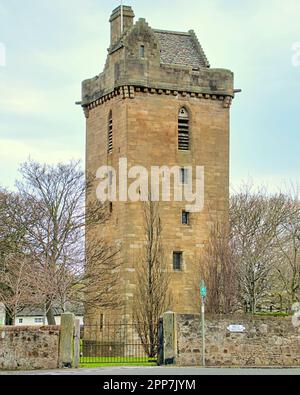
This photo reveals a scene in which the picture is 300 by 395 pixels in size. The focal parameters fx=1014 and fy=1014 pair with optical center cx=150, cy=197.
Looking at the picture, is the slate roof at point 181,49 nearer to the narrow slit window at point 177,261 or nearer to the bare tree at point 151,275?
the bare tree at point 151,275

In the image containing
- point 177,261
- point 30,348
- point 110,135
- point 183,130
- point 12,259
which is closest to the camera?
point 30,348

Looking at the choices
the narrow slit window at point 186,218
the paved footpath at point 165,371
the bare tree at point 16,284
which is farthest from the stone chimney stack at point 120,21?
the paved footpath at point 165,371

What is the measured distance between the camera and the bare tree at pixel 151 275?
164 ft

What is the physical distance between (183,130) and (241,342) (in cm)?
2354

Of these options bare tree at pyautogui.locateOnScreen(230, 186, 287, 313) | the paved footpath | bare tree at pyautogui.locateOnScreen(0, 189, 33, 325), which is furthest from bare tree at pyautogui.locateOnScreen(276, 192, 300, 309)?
the paved footpath

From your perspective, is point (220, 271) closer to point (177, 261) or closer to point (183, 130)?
point (177, 261)

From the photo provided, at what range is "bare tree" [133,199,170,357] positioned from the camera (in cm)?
4991

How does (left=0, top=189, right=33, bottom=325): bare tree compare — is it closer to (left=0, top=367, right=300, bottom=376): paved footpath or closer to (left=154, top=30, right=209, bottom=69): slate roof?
(left=154, top=30, right=209, bottom=69): slate roof

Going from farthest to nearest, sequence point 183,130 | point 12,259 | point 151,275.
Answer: point 183,130 → point 151,275 → point 12,259

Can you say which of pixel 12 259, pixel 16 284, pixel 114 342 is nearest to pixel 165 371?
pixel 16 284

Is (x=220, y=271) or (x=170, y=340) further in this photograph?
(x=220, y=271)

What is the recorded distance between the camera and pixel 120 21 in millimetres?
59469

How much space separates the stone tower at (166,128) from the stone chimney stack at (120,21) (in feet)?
0.19
